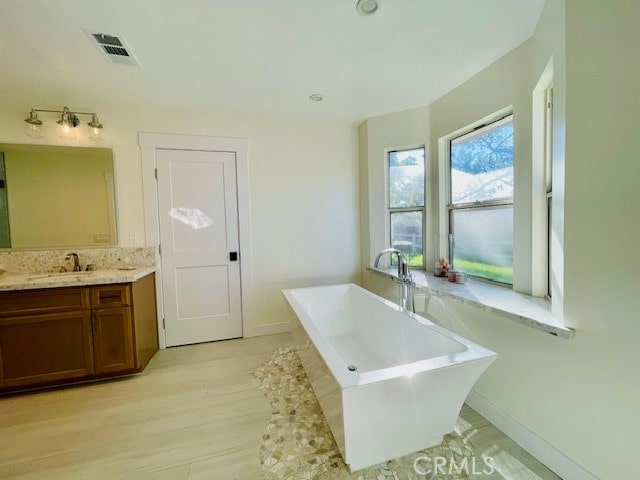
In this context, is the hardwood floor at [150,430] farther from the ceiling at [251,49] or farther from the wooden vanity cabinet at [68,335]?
the ceiling at [251,49]

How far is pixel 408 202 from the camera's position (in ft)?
9.31

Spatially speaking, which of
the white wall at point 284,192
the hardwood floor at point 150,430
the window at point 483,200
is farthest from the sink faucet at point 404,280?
the white wall at point 284,192

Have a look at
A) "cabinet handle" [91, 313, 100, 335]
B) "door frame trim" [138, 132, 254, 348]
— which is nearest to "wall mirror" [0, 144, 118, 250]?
"door frame trim" [138, 132, 254, 348]

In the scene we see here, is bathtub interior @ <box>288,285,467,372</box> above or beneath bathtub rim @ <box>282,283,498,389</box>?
beneath

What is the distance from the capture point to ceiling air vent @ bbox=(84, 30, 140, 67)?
1584mm

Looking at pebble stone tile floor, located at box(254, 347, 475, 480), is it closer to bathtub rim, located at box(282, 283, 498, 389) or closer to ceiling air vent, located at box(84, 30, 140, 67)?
bathtub rim, located at box(282, 283, 498, 389)

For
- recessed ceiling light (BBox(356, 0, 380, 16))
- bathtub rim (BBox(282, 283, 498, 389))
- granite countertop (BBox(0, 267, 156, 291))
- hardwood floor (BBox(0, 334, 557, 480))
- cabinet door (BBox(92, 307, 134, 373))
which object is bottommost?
hardwood floor (BBox(0, 334, 557, 480))

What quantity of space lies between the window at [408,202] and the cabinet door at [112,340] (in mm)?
2655

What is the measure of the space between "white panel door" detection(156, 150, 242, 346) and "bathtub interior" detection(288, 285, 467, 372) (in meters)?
0.99

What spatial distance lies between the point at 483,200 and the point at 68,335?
3506 mm

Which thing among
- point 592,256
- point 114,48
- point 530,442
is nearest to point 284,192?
point 114,48

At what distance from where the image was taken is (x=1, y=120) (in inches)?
90.7

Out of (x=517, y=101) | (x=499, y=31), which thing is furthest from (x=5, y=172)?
(x=517, y=101)

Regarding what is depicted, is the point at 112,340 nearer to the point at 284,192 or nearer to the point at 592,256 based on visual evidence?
the point at 284,192
